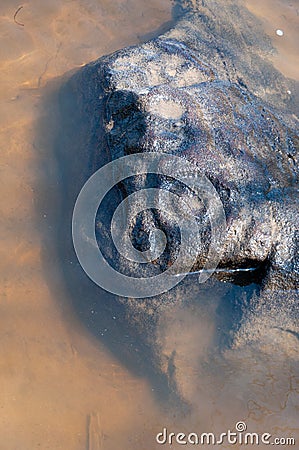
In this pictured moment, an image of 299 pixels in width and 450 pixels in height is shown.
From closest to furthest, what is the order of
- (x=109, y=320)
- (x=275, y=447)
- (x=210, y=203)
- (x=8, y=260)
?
1. (x=210, y=203)
2. (x=275, y=447)
3. (x=109, y=320)
4. (x=8, y=260)

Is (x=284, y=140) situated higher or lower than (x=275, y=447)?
higher

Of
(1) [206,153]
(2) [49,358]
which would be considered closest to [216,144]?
(1) [206,153]

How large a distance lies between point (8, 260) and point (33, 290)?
0.32 m

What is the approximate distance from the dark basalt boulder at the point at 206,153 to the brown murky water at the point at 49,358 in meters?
0.33

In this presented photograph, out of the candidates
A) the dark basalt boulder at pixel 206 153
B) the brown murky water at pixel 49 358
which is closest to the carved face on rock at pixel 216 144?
the dark basalt boulder at pixel 206 153

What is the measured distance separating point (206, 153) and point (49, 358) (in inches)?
71.7

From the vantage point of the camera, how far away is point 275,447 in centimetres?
297

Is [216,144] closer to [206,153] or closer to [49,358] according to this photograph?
[206,153]

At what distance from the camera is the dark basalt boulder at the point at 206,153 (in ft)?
9.08

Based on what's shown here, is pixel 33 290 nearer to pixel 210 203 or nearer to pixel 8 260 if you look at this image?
pixel 8 260

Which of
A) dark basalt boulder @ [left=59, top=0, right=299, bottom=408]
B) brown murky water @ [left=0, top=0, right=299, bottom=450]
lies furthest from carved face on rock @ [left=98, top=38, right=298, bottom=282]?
brown murky water @ [left=0, top=0, right=299, bottom=450]

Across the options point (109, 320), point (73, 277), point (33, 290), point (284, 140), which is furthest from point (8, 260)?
point (284, 140)

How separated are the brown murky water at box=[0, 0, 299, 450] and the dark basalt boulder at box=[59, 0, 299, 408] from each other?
0.33 m

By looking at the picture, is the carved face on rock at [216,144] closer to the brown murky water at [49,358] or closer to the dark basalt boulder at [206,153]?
the dark basalt boulder at [206,153]
